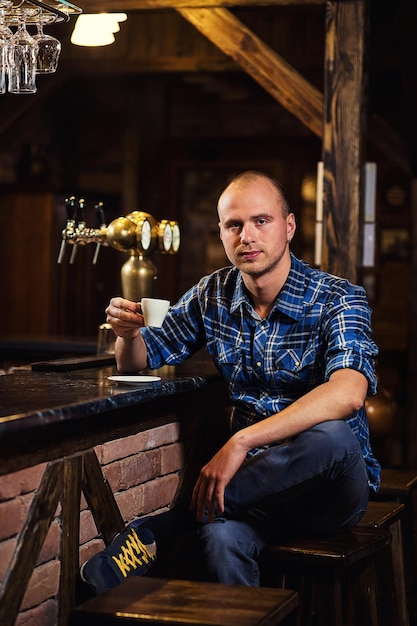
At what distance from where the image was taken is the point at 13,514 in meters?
2.31

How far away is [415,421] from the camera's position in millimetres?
7125

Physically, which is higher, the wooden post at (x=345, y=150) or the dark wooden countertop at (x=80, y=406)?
the wooden post at (x=345, y=150)

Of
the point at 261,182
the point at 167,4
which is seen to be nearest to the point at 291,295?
the point at 261,182

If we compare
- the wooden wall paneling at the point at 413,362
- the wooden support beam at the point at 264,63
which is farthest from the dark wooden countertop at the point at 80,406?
the wooden wall paneling at the point at 413,362

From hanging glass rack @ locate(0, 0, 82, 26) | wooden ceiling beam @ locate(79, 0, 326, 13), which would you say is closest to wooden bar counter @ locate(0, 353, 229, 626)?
hanging glass rack @ locate(0, 0, 82, 26)

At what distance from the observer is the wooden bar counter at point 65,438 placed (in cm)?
229

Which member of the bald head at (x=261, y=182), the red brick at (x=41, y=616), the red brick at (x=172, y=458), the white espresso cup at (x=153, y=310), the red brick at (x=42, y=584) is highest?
the bald head at (x=261, y=182)

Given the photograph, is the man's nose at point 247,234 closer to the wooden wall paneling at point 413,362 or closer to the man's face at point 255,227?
the man's face at point 255,227

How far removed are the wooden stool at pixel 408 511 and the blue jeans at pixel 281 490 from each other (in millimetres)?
745

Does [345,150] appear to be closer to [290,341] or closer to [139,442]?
[290,341]

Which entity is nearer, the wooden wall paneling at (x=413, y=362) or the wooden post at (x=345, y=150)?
the wooden post at (x=345, y=150)

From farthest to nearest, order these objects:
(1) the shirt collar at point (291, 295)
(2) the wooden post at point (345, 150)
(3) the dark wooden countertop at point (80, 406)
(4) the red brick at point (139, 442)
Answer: (2) the wooden post at point (345, 150) → (1) the shirt collar at point (291, 295) → (4) the red brick at point (139, 442) → (3) the dark wooden countertop at point (80, 406)

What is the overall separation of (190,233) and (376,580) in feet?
22.3

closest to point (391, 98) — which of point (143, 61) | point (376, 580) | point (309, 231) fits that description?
point (309, 231)
